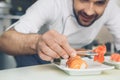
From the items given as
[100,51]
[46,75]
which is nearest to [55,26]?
[100,51]

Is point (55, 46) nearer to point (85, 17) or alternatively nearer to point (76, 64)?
point (76, 64)

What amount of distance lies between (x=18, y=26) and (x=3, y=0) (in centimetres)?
143

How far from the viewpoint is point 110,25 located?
4.83 ft

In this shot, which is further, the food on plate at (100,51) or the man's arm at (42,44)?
the food on plate at (100,51)

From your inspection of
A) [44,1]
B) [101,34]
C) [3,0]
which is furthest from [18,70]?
[101,34]

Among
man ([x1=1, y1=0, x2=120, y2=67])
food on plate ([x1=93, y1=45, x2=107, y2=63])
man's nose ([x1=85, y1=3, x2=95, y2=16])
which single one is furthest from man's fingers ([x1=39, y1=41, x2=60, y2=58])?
man's nose ([x1=85, y1=3, x2=95, y2=16])

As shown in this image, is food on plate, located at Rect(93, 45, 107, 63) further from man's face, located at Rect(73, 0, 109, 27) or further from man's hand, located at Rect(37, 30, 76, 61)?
man's face, located at Rect(73, 0, 109, 27)

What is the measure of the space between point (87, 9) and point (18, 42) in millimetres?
354

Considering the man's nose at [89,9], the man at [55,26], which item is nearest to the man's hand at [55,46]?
the man at [55,26]

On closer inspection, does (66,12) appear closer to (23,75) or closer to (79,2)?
(79,2)

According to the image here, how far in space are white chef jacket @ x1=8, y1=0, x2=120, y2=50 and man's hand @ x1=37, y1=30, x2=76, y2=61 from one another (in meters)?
0.27

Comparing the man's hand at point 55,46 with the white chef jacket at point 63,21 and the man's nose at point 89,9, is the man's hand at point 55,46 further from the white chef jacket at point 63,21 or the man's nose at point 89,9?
the man's nose at point 89,9

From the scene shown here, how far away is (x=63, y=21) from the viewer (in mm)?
1262

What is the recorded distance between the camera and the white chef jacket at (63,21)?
42.2 inches
